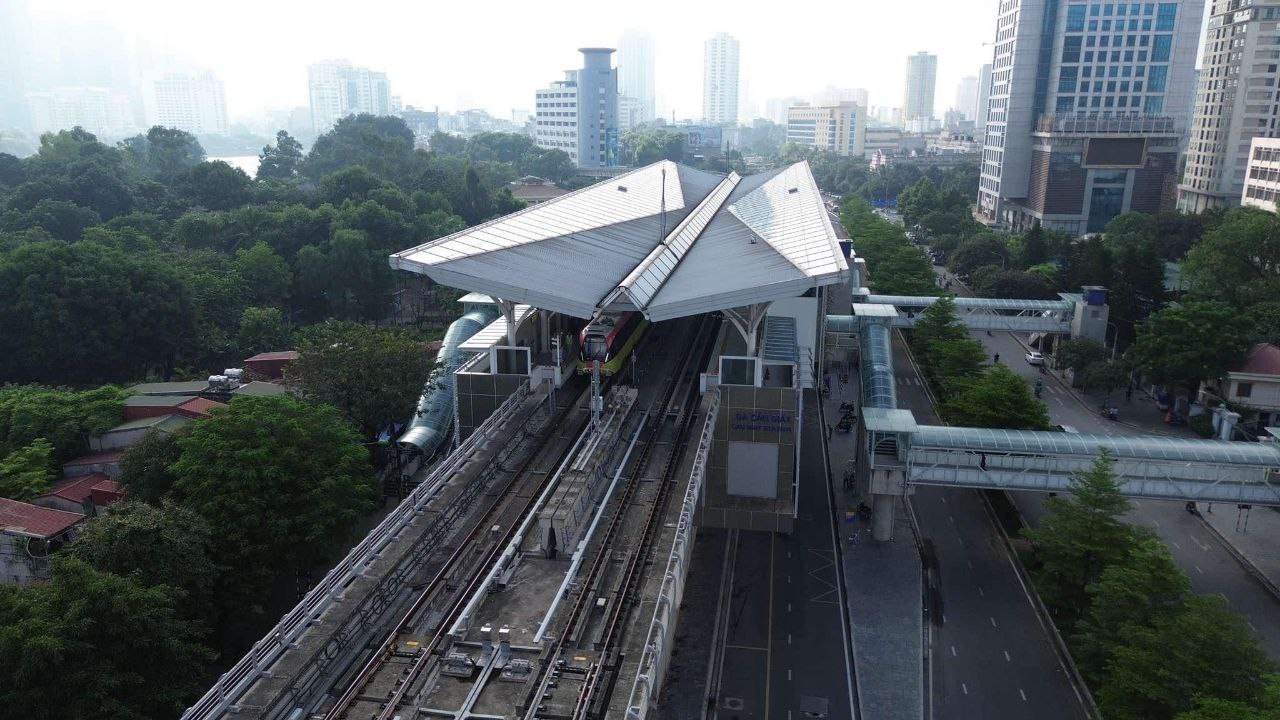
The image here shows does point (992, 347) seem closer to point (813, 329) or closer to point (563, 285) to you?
point (813, 329)

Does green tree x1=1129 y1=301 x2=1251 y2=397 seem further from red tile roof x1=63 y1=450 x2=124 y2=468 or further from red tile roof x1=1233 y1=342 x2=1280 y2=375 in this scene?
red tile roof x1=63 y1=450 x2=124 y2=468

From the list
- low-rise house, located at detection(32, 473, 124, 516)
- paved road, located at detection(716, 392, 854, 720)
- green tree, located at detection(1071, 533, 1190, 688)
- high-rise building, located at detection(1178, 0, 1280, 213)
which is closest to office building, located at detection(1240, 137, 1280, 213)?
high-rise building, located at detection(1178, 0, 1280, 213)

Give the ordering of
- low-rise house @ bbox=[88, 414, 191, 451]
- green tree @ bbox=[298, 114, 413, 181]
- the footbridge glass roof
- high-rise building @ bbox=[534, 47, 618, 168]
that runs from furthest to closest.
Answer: high-rise building @ bbox=[534, 47, 618, 168] → green tree @ bbox=[298, 114, 413, 181] → low-rise house @ bbox=[88, 414, 191, 451] → the footbridge glass roof

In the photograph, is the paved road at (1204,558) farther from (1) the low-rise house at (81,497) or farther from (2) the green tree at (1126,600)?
(1) the low-rise house at (81,497)

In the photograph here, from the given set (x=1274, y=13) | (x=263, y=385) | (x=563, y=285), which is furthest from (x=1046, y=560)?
(x=1274, y=13)

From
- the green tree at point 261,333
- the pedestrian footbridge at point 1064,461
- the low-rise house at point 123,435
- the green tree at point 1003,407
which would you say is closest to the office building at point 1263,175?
the green tree at point 1003,407

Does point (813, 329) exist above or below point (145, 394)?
above
